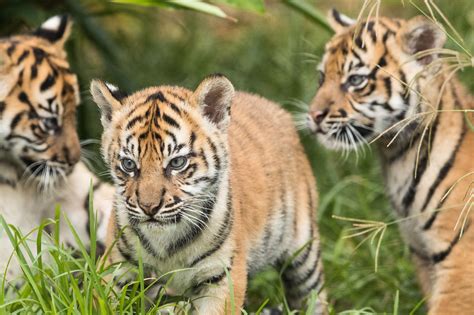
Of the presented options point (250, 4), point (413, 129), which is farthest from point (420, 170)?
point (250, 4)

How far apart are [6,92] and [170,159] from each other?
1.39 metres

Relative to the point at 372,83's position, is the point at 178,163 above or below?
below

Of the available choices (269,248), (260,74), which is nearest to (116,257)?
(269,248)

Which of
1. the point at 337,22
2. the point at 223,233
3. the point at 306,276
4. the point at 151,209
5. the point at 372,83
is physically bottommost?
the point at 306,276

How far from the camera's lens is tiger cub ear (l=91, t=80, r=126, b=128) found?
4684 mm

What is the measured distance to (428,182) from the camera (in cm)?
538

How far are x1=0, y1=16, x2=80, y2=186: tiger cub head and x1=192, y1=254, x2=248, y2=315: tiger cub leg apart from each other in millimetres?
1308

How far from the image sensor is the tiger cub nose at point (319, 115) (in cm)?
550

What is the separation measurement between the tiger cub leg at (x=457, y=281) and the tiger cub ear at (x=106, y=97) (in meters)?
1.92

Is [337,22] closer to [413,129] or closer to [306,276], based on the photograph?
[413,129]

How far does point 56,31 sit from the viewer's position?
5.83 meters

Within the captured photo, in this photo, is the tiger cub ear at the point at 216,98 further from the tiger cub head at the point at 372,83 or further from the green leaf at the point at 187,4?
the tiger cub head at the point at 372,83

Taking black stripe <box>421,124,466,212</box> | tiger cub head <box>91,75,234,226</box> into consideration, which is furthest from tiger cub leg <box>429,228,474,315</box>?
tiger cub head <box>91,75,234,226</box>

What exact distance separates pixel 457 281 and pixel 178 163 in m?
1.75
